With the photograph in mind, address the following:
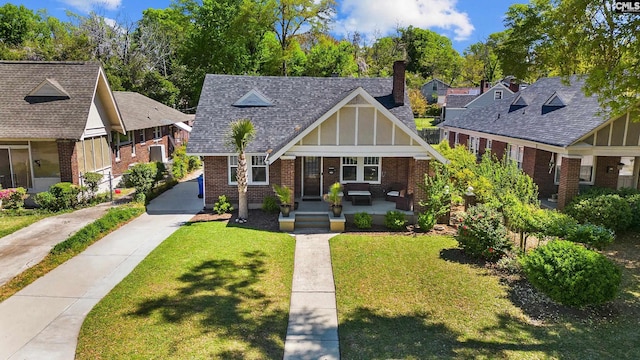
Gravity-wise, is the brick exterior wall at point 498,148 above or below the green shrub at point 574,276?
above

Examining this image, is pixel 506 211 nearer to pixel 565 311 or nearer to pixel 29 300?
pixel 565 311

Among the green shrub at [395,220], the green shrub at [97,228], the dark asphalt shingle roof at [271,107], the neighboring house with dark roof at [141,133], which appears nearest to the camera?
the green shrub at [97,228]

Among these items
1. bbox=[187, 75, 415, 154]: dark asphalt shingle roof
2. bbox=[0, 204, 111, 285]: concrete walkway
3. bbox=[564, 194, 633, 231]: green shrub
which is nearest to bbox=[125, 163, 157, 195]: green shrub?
bbox=[0, 204, 111, 285]: concrete walkway

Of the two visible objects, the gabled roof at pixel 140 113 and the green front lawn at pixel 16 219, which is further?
the gabled roof at pixel 140 113

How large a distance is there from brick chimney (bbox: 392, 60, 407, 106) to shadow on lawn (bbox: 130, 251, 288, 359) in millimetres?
11649

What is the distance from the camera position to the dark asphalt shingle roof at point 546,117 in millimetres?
18703

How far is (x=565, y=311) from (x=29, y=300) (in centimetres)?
1227

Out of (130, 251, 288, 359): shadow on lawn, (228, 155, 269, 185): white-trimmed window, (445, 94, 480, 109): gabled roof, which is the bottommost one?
(130, 251, 288, 359): shadow on lawn

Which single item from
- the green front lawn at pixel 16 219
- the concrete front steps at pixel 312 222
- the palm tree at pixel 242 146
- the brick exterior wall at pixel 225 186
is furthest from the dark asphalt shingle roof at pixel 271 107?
the green front lawn at pixel 16 219

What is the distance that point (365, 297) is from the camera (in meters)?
10.2

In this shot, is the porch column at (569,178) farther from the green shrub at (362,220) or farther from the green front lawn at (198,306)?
the green front lawn at (198,306)

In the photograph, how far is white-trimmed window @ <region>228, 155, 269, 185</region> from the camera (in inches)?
726

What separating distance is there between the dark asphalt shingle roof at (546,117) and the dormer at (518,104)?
0.19m

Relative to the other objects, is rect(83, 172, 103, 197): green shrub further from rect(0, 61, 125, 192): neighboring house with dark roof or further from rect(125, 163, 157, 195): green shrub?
rect(125, 163, 157, 195): green shrub
